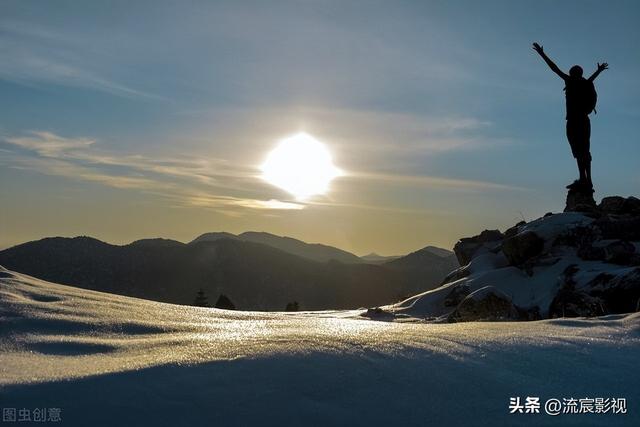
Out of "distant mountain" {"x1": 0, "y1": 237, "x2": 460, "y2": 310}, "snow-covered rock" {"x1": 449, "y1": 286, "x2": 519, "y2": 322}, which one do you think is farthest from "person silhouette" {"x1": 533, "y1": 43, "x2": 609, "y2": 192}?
"distant mountain" {"x1": 0, "y1": 237, "x2": 460, "y2": 310}

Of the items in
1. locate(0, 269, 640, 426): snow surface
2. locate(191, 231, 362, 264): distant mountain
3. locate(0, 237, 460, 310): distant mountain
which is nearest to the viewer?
locate(0, 269, 640, 426): snow surface

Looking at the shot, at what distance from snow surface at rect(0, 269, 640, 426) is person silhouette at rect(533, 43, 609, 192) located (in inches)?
376

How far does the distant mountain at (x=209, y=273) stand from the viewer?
268 feet

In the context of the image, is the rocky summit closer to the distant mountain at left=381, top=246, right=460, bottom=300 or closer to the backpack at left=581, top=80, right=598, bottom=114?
the backpack at left=581, top=80, right=598, bottom=114

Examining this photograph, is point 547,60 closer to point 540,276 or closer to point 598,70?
point 598,70

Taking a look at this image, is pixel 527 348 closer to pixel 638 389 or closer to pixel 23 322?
pixel 638 389

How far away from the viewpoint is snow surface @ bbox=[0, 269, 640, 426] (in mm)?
2066

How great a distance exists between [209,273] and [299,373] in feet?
287

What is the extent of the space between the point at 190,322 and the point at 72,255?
295 feet

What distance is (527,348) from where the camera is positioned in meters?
2.90

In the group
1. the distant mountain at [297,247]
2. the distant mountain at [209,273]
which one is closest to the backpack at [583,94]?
the distant mountain at [209,273]

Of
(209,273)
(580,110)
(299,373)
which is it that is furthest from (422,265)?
(299,373)

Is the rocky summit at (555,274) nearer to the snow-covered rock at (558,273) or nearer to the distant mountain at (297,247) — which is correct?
the snow-covered rock at (558,273)

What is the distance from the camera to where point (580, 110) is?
1173cm
